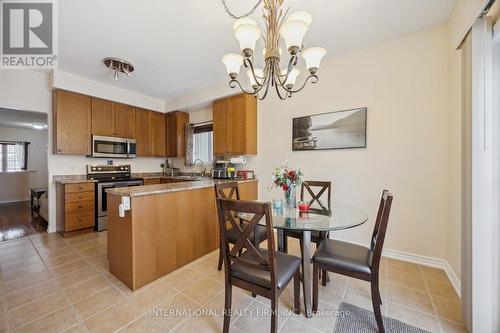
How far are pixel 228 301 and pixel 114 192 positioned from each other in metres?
1.40

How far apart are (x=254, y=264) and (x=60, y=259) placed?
103 inches

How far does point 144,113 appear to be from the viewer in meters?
4.35

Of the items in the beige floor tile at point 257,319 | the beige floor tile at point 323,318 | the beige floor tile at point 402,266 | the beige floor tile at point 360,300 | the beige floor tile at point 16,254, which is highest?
the beige floor tile at point 16,254

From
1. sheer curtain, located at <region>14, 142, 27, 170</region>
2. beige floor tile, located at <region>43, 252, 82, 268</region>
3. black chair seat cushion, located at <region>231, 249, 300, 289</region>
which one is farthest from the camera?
A: sheer curtain, located at <region>14, 142, 27, 170</region>

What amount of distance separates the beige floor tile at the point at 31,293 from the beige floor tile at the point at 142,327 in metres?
1.00

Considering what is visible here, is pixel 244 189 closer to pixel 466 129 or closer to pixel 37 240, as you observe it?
pixel 466 129

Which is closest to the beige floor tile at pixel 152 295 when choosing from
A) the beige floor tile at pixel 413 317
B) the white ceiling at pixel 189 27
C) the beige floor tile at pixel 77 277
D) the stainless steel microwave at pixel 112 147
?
the beige floor tile at pixel 77 277

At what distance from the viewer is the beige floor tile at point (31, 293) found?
5.47 feet

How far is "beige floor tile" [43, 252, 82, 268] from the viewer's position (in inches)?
90.6

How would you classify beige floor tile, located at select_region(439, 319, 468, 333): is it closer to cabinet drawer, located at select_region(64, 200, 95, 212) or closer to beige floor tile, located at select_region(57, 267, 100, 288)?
beige floor tile, located at select_region(57, 267, 100, 288)

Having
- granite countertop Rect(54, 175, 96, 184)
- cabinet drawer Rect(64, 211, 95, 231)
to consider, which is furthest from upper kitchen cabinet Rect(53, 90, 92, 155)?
cabinet drawer Rect(64, 211, 95, 231)

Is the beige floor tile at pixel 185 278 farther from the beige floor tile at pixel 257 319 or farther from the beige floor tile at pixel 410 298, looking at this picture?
the beige floor tile at pixel 410 298

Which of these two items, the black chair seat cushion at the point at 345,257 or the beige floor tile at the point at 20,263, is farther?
the beige floor tile at the point at 20,263

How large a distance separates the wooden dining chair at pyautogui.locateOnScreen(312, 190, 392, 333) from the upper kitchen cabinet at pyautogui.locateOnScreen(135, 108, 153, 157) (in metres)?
4.07
